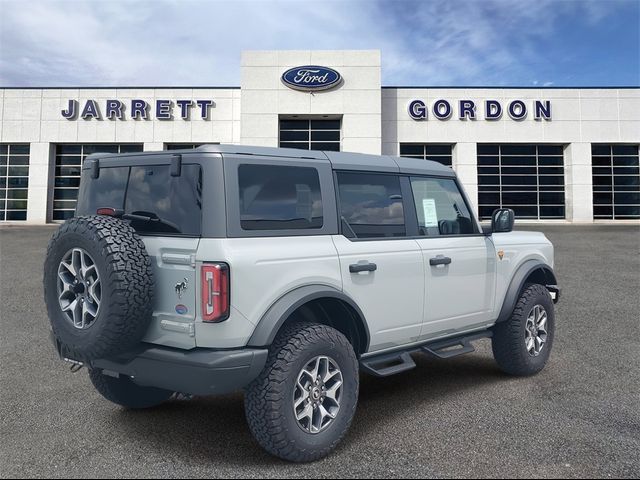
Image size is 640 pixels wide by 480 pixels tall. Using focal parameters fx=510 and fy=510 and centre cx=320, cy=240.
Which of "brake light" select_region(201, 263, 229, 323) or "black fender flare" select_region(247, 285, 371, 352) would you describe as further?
"black fender flare" select_region(247, 285, 371, 352)

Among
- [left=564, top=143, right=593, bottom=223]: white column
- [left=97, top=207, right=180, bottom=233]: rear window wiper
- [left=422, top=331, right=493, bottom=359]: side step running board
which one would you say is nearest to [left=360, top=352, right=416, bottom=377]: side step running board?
[left=422, top=331, right=493, bottom=359]: side step running board

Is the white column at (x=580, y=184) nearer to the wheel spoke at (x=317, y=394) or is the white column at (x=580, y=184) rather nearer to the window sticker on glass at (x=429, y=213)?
the window sticker on glass at (x=429, y=213)

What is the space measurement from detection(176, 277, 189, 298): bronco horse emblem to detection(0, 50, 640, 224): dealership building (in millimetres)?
23876

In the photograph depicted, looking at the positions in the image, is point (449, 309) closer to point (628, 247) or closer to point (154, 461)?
point (154, 461)

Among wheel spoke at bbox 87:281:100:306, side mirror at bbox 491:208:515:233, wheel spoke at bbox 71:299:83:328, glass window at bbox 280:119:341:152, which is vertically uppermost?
glass window at bbox 280:119:341:152

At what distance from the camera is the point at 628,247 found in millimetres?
17141

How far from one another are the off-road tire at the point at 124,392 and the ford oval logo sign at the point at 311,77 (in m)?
23.5

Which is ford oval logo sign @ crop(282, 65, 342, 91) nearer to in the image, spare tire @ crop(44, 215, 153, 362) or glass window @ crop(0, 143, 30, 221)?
glass window @ crop(0, 143, 30, 221)

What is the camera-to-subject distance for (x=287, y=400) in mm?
3162

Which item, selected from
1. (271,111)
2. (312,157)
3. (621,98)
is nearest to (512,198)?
(621,98)

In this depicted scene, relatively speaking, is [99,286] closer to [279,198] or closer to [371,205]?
[279,198]

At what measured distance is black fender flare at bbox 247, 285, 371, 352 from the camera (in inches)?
123

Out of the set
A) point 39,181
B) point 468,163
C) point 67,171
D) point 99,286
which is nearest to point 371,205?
point 99,286

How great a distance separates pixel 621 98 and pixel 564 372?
28032 millimetres
